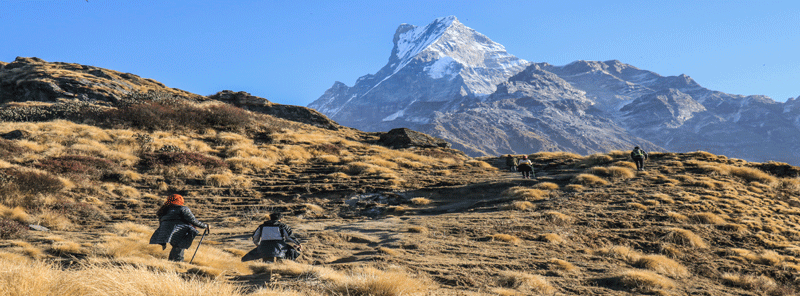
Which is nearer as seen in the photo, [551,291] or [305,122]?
[551,291]

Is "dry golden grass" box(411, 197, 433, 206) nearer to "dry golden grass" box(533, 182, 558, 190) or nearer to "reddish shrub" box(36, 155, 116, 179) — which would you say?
"dry golden grass" box(533, 182, 558, 190)

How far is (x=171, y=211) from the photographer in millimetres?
7438

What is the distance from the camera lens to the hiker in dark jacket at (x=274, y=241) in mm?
7727

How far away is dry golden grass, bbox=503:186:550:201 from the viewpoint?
15008 millimetres

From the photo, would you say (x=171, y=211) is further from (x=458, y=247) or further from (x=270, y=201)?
(x=270, y=201)

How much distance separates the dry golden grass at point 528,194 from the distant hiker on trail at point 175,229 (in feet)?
38.1

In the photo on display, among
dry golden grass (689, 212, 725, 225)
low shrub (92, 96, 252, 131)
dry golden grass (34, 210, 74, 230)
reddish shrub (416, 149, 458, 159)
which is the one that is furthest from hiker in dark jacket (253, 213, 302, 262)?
low shrub (92, 96, 252, 131)

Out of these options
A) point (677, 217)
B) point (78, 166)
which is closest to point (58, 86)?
point (78, 166)

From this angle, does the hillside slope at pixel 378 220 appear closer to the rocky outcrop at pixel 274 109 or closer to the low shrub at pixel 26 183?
the low shrub at pixel 26 183

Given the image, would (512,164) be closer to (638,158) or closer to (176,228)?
(638,158)

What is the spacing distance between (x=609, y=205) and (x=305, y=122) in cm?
3679

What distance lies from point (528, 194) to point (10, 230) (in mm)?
15743

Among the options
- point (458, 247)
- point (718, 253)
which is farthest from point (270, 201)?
point (718, 253)

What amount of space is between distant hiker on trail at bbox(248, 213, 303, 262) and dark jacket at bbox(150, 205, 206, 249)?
3.72 ft
